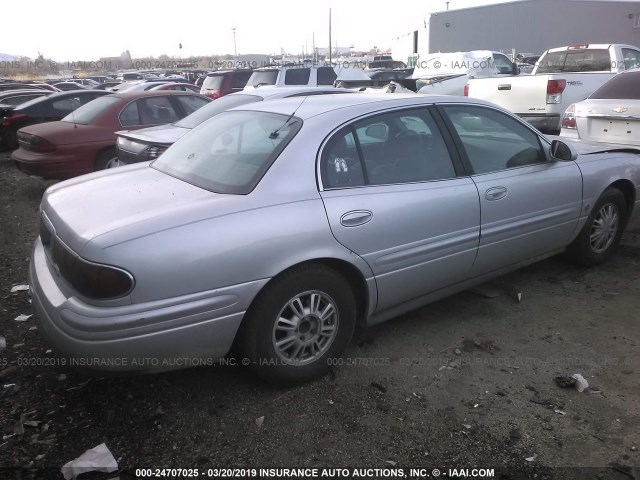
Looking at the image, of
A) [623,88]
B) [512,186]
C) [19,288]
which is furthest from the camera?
[623,88]

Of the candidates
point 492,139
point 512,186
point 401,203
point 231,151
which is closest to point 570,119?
point 492,139

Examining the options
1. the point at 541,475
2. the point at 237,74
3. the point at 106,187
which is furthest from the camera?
the point at 237,74

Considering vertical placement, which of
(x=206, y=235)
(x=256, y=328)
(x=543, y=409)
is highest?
(x=206, y=235)

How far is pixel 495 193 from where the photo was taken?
3.54m

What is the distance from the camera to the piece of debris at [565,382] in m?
2.96

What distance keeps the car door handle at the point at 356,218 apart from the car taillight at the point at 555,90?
7.16 metres

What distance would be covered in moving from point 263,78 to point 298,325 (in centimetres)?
1241

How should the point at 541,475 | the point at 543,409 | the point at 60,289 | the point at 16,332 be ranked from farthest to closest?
the point at 16,332 < the point at 543,409 < the point at 60,289 < the point at 541,475

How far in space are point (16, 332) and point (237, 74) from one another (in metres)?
12.6

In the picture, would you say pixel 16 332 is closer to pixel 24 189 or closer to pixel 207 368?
pixel 207 368

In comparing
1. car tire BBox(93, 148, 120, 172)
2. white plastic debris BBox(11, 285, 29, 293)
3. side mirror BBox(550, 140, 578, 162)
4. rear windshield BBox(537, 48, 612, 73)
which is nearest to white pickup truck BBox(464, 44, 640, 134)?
rear windshield BBox(537, 48, 612, 73)

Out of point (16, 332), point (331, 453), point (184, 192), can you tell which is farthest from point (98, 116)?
point (331, 453)

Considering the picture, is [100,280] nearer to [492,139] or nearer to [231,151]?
[231,151]

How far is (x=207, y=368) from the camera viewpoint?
318 centimetres
